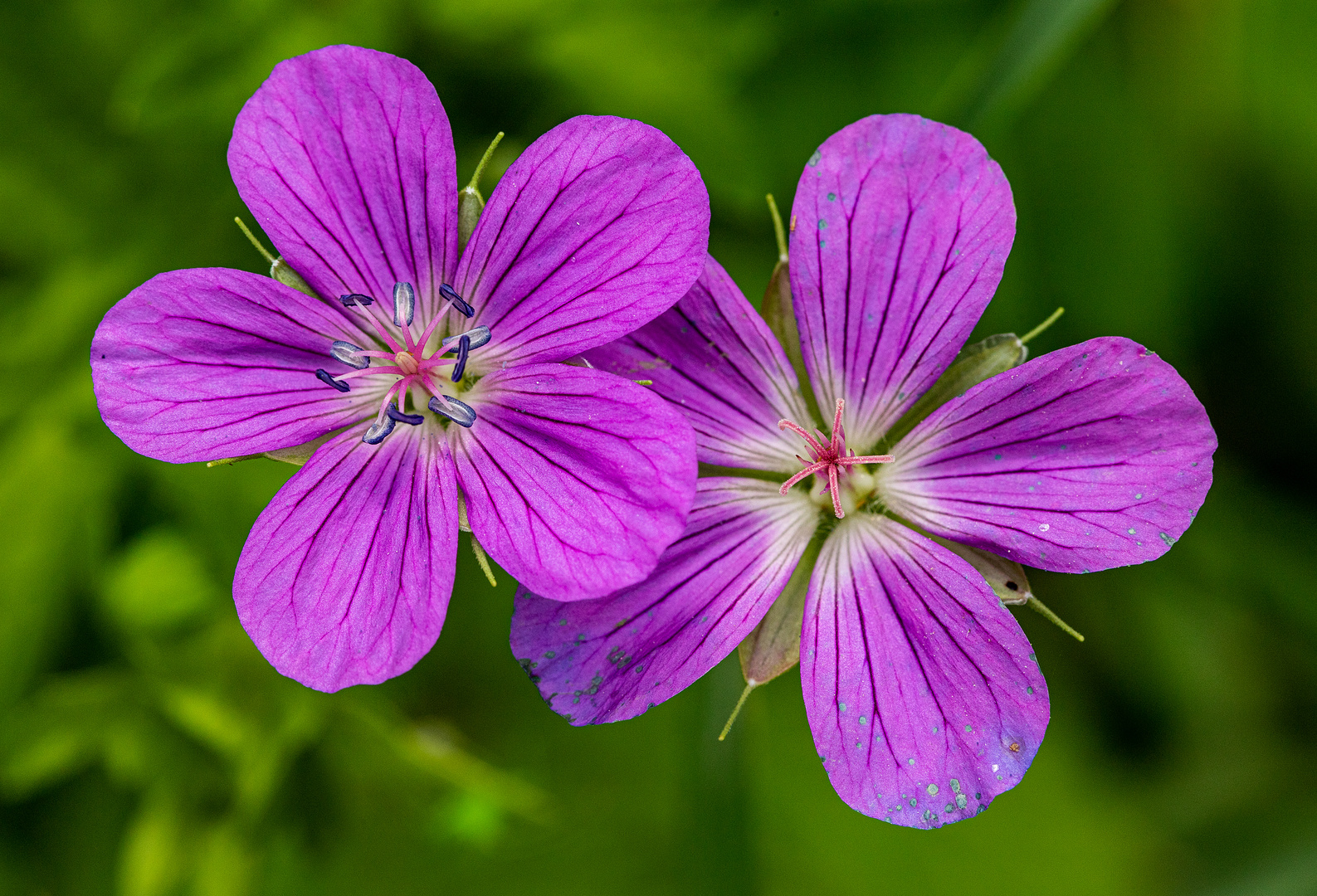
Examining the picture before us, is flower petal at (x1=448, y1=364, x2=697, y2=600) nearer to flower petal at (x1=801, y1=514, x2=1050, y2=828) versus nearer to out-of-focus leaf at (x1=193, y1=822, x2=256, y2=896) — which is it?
flower petal at (x1=801, y1=514, x2=1050, y2=828)

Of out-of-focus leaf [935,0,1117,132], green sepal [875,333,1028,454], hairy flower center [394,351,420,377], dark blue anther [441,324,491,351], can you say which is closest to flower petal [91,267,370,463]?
hairy flower center [394,351,420,377]

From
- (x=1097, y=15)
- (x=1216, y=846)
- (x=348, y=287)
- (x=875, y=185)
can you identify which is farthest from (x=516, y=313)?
(x=1216, y=846)

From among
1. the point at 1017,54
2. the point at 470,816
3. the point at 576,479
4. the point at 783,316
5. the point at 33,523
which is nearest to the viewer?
the point at 576,479

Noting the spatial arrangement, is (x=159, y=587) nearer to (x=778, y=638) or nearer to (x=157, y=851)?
(x=157, y=851)

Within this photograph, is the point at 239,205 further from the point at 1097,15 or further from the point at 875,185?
the point at 1097,15

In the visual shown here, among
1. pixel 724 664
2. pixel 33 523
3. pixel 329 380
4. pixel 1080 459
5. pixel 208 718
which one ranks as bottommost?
pixel 33 523

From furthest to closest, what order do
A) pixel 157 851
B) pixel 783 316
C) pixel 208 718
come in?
pixel 157 851 → pixel 208 718 → pixel 783 316

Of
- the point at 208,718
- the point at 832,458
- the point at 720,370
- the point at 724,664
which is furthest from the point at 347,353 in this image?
the point at 724,664
